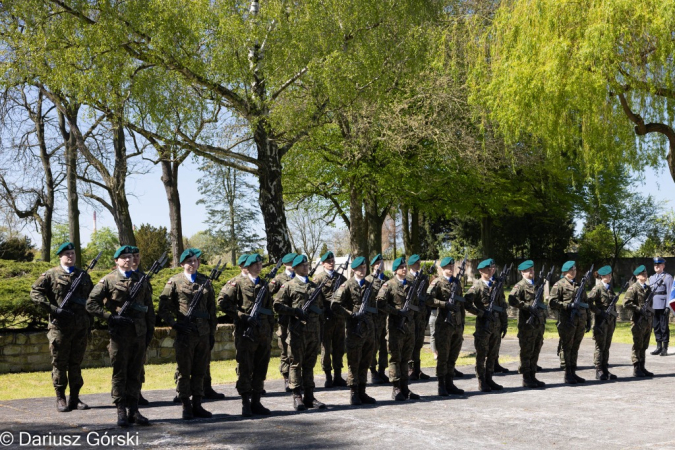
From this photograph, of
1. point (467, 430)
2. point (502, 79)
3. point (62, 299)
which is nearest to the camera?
point (467, 430)

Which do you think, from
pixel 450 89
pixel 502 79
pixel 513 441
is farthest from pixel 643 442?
pixel 450 89

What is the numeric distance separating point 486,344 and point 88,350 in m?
6.80

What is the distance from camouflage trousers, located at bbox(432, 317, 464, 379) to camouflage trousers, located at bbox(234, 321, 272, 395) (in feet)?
8.78

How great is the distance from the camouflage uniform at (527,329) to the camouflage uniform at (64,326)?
6.16 meters

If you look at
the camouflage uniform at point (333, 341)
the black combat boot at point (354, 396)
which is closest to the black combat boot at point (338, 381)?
the camouflage uniform at point (333, 341)

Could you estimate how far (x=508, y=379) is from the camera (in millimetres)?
12305

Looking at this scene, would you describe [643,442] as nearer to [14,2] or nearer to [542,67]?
[542,67]

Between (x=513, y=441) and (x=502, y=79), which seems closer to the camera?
(x=513, y=441)

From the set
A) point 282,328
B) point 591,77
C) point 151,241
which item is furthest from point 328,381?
point 151,241

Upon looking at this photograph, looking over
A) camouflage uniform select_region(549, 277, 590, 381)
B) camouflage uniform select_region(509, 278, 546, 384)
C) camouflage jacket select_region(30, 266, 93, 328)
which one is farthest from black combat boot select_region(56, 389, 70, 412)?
camouflage uniform select_region(549, 277, 590, 381)

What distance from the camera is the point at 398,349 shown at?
1013 cm

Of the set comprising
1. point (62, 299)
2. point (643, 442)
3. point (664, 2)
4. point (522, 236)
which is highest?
point (664, 2)

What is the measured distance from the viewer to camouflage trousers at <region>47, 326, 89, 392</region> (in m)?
9.27

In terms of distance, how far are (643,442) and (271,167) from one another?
13387 mm
